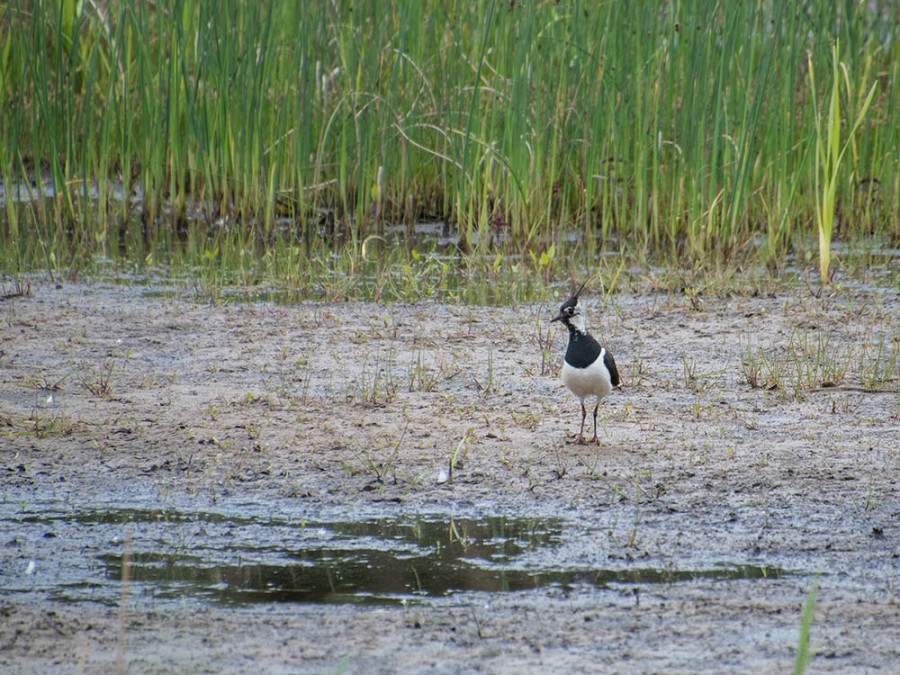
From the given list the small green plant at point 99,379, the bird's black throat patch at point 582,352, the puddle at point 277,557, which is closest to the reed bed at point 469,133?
the small green plant at point 99,379

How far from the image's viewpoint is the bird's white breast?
13.1 ft

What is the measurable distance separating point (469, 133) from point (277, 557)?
4.49 meters

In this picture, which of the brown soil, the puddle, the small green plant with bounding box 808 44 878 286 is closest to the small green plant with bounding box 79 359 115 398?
the brown soil

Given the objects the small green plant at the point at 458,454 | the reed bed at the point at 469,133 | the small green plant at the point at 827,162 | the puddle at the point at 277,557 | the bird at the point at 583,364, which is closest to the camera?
the puddle at the point at 277,557

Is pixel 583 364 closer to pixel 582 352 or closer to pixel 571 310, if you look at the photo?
pixel 582 352

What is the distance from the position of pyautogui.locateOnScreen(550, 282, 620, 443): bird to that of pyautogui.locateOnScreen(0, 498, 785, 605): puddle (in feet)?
2.20

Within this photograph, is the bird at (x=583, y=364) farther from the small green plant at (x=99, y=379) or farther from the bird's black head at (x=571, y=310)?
the small green plant at (x=99, y=379)

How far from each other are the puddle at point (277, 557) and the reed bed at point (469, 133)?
329cm

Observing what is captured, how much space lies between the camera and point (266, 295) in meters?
6.75

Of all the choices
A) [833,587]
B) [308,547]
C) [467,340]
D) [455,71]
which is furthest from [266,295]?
[833,587]

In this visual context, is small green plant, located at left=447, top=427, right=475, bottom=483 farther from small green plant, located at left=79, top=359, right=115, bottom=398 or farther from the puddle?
small green plant, located at left=79, top=359, right=115, bottom=398

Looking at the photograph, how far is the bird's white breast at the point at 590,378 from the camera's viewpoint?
3986 mm

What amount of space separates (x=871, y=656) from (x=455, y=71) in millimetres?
6176

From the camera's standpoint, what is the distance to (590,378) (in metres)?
4.00
